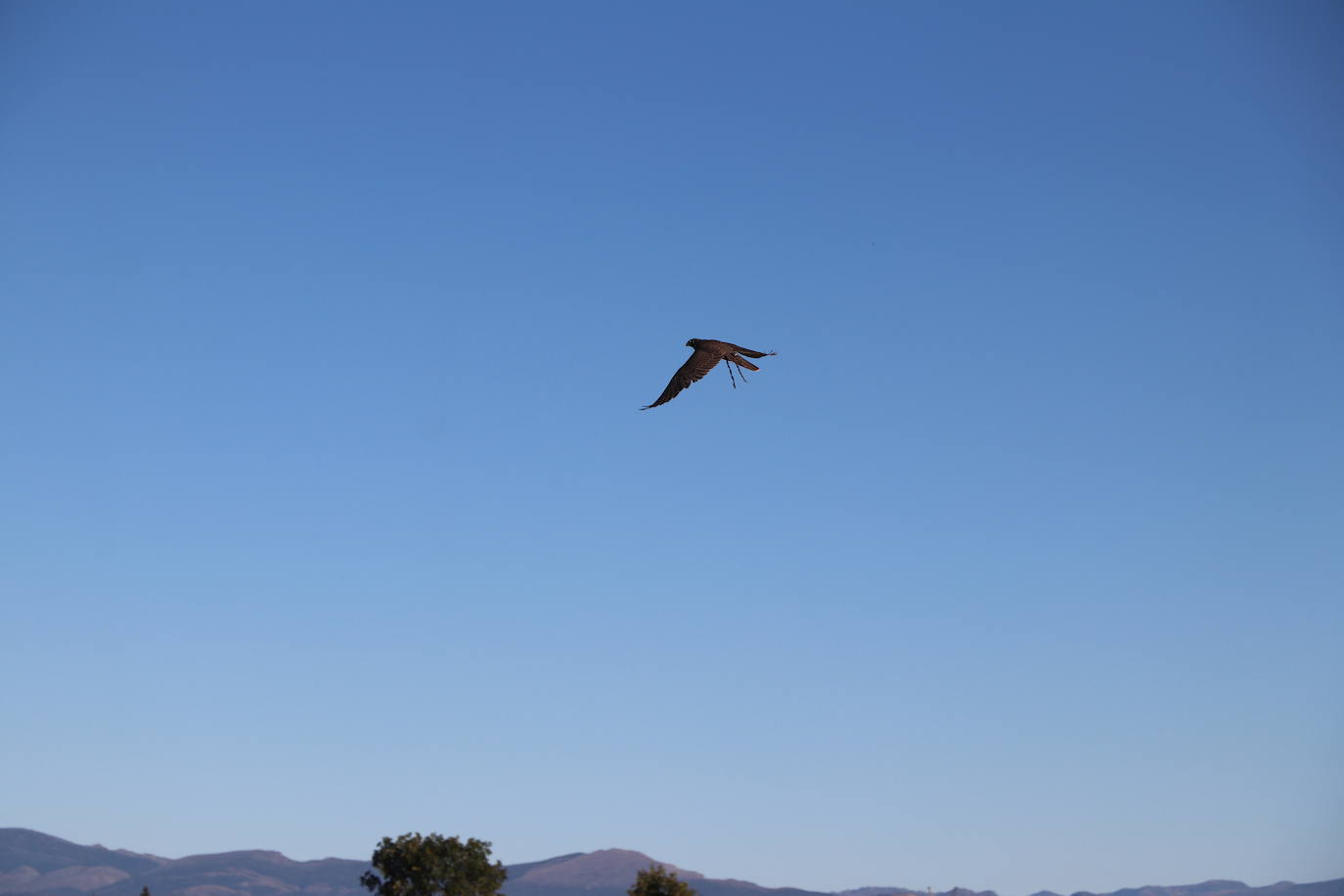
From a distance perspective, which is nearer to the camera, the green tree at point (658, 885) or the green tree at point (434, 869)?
the green tree at point (658, 885)

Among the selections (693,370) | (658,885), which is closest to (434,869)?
(658,885)

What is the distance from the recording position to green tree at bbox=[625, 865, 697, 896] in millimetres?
70125

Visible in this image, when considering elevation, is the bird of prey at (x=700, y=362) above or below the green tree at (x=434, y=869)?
above

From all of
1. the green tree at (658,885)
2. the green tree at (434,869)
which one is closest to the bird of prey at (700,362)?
the green tree at (658,885)

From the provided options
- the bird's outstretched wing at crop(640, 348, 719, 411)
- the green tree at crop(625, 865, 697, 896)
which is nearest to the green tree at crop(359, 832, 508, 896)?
the green tree at crop(625, 865, 697, 896)

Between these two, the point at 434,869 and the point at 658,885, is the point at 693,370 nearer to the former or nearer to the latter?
the point at 658,885

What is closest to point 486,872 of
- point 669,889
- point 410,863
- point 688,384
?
point 410,863

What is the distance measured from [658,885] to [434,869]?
50.5 feet

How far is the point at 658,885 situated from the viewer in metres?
70.9

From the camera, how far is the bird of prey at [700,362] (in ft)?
110

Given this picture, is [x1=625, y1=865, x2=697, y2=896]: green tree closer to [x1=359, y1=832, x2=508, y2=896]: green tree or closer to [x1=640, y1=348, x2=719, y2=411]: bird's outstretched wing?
[x1=359, y1=832, x2=508, y2=896]: green tree

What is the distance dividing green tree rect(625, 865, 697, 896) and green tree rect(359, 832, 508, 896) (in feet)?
38.8

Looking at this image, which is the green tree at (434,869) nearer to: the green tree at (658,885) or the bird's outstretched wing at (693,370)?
the green tree at (658,885)

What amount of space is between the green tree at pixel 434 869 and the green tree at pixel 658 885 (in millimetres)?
11812
